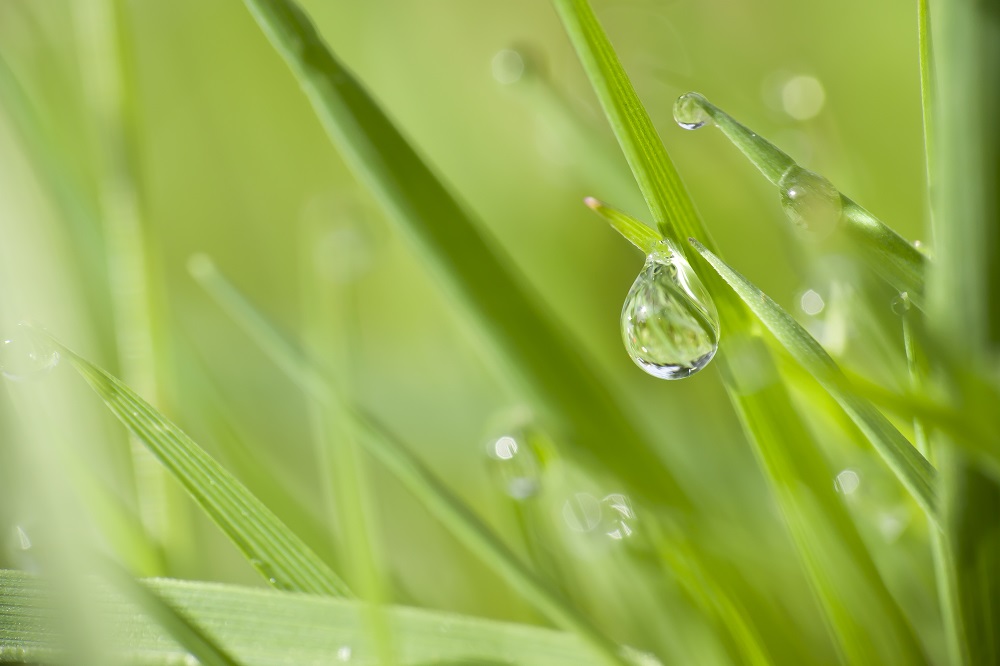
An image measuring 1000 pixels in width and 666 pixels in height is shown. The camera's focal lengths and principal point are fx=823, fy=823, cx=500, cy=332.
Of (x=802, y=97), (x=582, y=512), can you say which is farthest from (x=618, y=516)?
(x=802, y=97)

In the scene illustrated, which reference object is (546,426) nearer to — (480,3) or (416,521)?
(416,521)

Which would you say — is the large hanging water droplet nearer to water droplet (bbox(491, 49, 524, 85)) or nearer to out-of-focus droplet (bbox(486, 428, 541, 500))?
out-of-focus droplet (bbox(486, 428, 541, 500))

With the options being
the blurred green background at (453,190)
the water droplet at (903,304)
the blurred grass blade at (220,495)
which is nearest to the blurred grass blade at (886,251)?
the water droplet at (903,304)

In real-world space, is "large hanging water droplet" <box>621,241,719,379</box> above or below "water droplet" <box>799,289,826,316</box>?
below

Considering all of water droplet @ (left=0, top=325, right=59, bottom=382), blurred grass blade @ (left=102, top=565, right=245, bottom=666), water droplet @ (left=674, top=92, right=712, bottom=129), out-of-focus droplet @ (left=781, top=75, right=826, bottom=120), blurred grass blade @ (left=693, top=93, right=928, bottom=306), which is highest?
out-of-focus droplet @ (left=781, top=75, right=826, bottom=120)

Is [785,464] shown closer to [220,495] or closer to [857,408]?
[857,408]

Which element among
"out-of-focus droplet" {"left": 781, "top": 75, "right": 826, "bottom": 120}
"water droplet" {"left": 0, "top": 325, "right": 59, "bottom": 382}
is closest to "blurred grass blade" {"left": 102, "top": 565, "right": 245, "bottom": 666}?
"water droplet" {"left": 0, "top": 325, "right": 59, "bottom": 382}

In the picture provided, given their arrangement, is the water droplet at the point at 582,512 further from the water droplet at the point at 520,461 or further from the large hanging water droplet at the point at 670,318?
the large hanging water droplet at the point at 670,318
